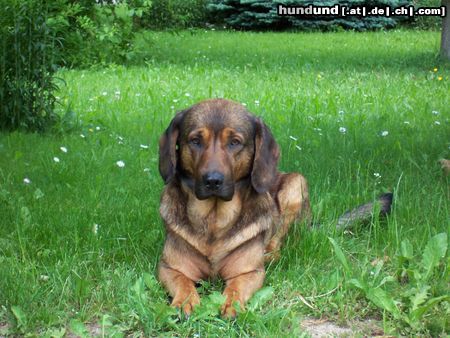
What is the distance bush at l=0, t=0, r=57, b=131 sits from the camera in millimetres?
7074

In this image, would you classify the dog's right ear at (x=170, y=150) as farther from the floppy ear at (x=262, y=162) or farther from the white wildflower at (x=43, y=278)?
the white wildflower at (x=43, y=278)

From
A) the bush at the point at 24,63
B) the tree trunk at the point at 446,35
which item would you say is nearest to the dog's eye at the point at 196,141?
the bush at the point at 24,63

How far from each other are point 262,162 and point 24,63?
3.86 metres

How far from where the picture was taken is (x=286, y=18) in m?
22.5

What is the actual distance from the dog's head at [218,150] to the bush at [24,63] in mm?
3604

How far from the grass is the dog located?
176mm

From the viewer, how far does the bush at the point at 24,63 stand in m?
7.07

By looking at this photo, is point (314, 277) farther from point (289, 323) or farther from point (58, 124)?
point (58, 124)

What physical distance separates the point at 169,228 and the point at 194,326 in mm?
748

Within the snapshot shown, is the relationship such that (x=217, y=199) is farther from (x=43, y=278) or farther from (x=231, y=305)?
(x=43, y=278)

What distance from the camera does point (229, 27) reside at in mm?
23438

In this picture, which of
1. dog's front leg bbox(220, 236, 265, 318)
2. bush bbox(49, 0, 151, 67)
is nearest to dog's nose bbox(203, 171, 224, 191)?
dog's front leg bbox(220, 236, 265, 318)

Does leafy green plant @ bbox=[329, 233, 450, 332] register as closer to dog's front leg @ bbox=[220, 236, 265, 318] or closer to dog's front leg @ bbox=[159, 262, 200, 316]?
dog's front leg @ bbox=[220, 236, 265, 318]

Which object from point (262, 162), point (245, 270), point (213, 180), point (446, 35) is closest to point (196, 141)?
point (213, 180)
